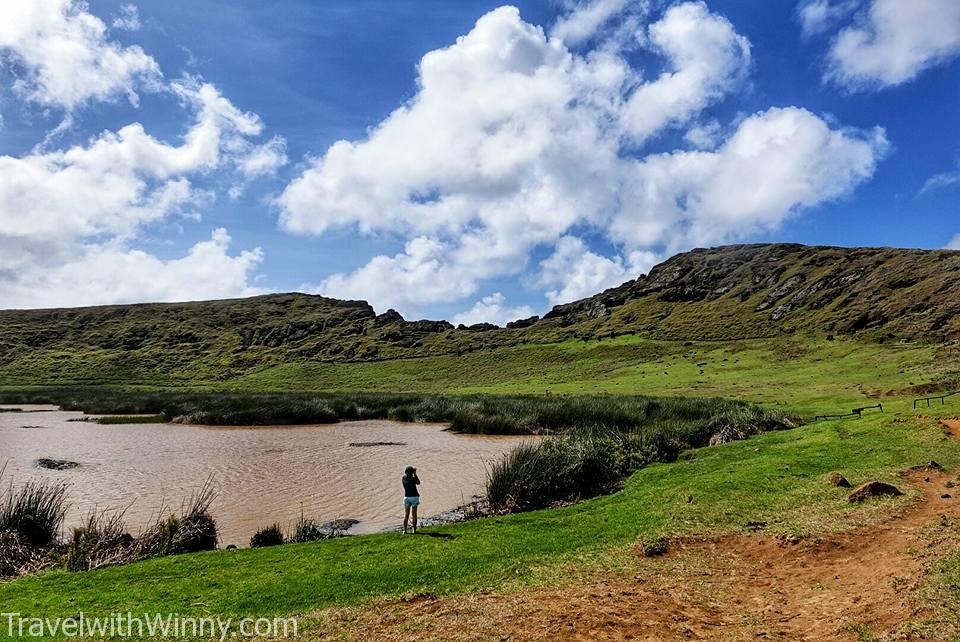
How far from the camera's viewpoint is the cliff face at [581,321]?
→ 9175cm

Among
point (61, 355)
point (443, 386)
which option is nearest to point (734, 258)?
point (443, 386)

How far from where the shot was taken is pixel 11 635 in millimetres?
7559

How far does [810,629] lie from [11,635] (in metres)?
10.5

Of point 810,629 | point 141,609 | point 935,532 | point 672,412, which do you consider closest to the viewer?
point 810,629

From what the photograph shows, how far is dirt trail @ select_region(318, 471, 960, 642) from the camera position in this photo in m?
7.45

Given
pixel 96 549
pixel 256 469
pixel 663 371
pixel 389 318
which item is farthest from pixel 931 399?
pixel 389 318

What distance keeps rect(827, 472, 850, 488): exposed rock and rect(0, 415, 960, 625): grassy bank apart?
0.28 meters

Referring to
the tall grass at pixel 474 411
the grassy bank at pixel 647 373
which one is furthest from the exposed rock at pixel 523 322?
the tall grass at pixel 474 411

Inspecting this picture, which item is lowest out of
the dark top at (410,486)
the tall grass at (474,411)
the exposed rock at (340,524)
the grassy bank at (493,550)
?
the exposed rock at (340,524)

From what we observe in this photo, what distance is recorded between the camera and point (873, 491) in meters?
13.0

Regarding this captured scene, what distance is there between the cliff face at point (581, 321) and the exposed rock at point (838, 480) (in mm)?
65100

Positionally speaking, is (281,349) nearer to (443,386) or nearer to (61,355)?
(61,355)

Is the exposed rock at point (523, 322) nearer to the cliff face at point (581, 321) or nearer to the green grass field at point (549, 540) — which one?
the cliff face at point (581, 321)

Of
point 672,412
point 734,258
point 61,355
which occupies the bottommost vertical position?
point 672,412
